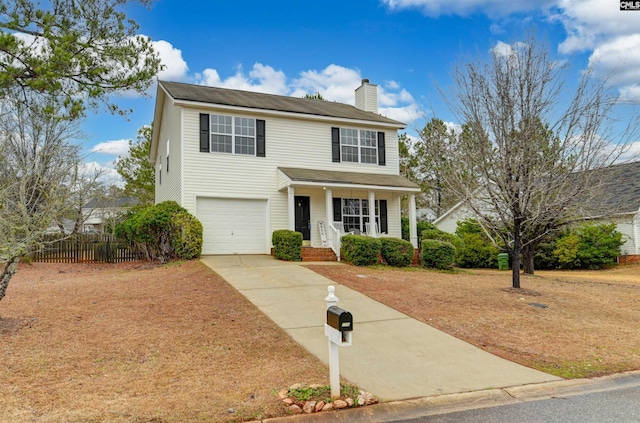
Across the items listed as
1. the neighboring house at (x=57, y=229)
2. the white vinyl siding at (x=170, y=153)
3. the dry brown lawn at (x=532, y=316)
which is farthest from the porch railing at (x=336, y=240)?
the neighboring house at (x=57, y=229)

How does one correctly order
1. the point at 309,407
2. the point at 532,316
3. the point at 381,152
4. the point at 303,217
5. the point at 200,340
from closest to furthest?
the point at 309,407 → the point at 200,340 → the point at 532,316 → the point at 303,217 → the point at 381,152

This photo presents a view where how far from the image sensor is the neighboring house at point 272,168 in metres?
16.7

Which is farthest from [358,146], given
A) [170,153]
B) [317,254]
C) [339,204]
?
[170,153]

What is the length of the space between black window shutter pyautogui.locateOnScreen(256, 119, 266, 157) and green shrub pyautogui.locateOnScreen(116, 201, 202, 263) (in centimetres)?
381

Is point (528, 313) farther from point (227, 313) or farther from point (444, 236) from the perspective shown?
point (444, 236)

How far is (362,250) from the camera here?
49.2 ft

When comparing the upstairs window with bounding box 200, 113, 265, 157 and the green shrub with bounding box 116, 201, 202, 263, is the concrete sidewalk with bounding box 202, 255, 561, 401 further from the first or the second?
the upstairs window with bounding box 200, 113, 265, 157

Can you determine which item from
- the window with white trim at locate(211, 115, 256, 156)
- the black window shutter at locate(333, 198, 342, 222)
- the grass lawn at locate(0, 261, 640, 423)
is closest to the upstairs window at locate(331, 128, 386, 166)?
the black window shutter at locate(333, 198, 342, 222)

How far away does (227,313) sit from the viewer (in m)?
7.89

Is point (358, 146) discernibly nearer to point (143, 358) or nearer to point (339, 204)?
point (339, 204)

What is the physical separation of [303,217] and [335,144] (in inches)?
140

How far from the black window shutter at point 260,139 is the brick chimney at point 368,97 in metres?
6.85

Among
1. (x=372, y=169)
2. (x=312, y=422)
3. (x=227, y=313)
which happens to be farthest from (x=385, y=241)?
(x=312, y=422)

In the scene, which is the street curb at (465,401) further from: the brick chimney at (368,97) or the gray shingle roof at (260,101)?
the brick chimney at (368,97)
